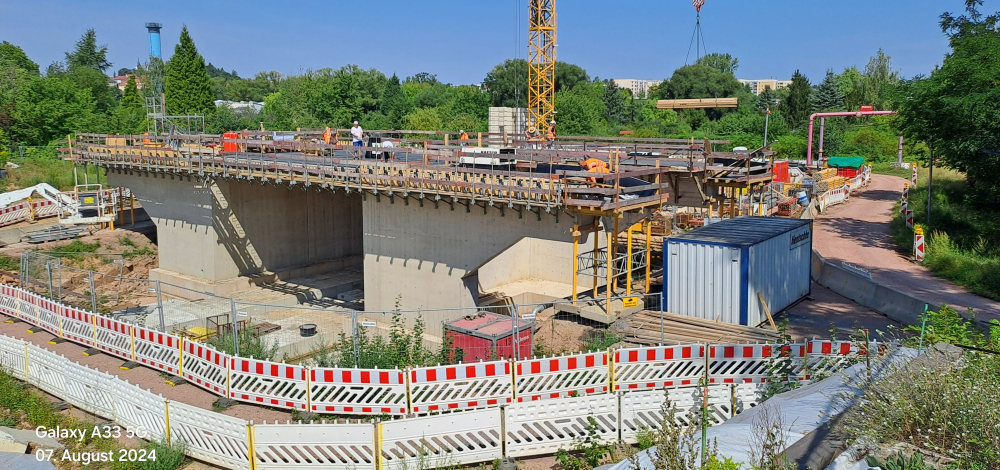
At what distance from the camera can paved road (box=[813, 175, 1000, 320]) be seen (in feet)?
64.7

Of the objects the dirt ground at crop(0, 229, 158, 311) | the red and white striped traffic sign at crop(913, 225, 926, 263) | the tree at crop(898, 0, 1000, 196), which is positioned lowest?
the dirt ground at crop(0, 229, 158, 311)

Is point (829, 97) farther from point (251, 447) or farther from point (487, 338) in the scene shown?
point (251, 447)

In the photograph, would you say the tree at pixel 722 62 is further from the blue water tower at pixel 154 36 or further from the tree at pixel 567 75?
the blue water tower at pixel 154 36

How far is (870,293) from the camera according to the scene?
62.5 ft

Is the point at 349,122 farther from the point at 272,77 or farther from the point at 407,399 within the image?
the point at 272,77

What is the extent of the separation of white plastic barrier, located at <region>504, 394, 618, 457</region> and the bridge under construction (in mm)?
6431

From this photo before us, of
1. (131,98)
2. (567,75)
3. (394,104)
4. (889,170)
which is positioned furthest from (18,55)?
(889,170)

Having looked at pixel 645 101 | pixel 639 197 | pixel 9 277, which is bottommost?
pixel 9 277

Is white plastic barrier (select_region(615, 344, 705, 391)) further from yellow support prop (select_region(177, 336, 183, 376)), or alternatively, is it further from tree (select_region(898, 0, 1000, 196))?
tree (select_region(898, 0, 1000, 196))

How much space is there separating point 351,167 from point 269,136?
15.5 metres

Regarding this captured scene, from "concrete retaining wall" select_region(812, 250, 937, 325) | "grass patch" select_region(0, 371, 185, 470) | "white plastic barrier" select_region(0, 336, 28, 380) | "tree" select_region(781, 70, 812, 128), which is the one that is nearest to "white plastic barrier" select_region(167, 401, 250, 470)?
"grass patch" select_region(0, 371, 185, 470)

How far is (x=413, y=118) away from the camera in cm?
7656

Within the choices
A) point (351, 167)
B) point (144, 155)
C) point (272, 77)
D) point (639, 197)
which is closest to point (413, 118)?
point (144, 155)

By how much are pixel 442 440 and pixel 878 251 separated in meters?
21.6
